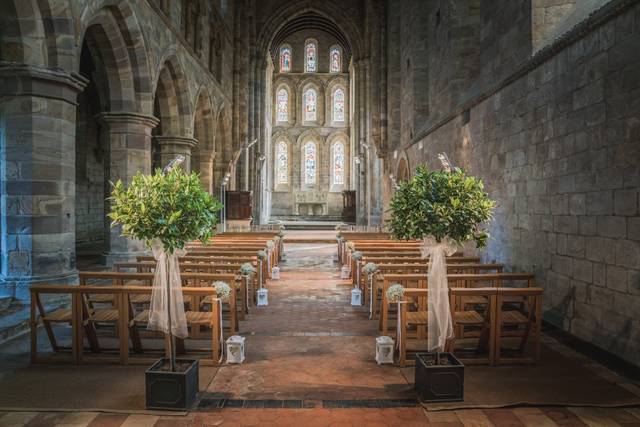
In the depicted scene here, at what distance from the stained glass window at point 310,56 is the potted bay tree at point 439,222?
1248 inches

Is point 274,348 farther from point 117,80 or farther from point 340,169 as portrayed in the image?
point 340,169

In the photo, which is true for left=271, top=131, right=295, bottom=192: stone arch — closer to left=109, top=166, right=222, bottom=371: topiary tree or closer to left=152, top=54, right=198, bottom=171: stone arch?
left=152, top=54, right=198, bottom=171: stone arch

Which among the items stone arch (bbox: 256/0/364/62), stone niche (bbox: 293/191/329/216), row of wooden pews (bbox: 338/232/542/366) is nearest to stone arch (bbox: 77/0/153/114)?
row of wooden pews (bbox: 338/232/542/366)

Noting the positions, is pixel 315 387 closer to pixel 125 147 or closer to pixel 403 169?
pixel 125 147

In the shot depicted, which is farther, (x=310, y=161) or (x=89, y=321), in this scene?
(x=310, y=161)

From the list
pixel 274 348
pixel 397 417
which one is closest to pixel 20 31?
pixel 274 348

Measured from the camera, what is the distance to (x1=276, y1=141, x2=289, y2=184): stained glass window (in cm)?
3434

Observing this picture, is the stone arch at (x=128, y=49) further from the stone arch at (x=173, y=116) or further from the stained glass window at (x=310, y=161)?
the stained glass window at (x=310, y=161)

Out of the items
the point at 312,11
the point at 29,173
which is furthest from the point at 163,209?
the point at 312,11

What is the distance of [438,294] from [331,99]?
31355 mm

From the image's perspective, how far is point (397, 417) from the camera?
348 cm

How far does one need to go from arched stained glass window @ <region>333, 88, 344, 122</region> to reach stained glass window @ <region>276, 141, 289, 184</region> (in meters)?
4.13

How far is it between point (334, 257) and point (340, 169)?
21.2 metres

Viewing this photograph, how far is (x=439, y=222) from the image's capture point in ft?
13.3
